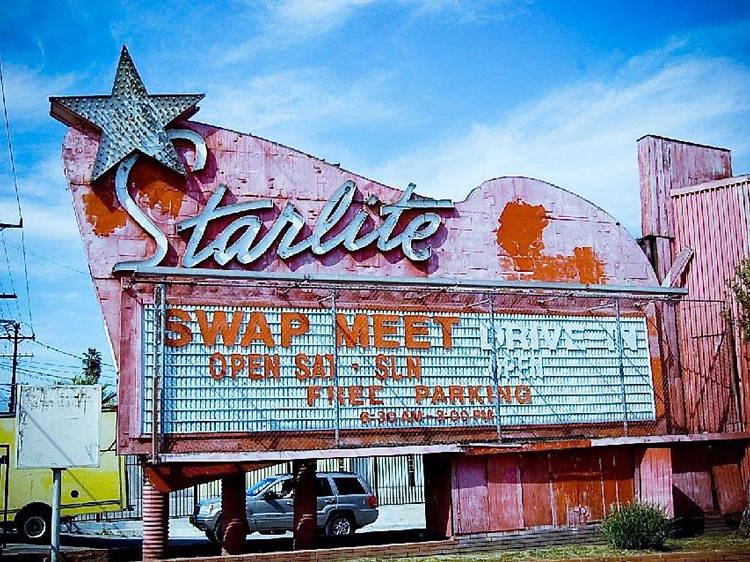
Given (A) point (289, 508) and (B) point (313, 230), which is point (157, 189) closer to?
(B) point (313, 230)

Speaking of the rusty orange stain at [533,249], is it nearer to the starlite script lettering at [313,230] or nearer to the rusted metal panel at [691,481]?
the starlite script lettering at [313,230]

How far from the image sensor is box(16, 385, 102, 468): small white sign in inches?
594

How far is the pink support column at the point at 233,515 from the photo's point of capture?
18281 millimetres

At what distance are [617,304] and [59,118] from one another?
13.0 m

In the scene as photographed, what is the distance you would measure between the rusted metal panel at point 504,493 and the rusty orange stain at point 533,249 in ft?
14.7

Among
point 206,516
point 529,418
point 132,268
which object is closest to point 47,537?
point 206,516

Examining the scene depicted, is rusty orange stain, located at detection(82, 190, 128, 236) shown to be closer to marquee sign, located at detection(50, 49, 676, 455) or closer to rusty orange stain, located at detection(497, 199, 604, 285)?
marquee sign, located at detection(50, 49, 676, 455)

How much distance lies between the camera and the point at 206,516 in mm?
25312

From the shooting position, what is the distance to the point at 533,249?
71.1 ft

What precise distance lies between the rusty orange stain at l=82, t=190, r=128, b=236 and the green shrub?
1177 centimetres

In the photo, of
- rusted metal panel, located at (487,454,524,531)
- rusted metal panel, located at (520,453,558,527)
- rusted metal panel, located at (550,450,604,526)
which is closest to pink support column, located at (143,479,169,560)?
rusted metal panel, located at (487,454,524,531)

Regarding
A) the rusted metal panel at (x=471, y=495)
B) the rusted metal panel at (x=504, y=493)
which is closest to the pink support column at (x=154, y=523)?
the rusted metal panel at (x=471, y=495)

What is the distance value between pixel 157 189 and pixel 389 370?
6064mm

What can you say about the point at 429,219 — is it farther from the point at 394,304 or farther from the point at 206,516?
the point at 206,516
